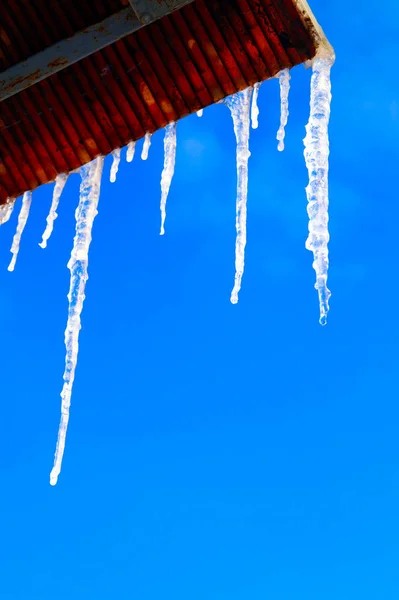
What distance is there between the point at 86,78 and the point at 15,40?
390 mm

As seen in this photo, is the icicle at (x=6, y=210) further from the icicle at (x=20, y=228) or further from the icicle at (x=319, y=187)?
the icicle at (x=319, y=187)

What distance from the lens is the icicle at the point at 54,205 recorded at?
382 centimetres

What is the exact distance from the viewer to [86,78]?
3455 millimetres

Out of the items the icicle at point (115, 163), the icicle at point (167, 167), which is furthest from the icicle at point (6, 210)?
the icicle at point (167, 167)

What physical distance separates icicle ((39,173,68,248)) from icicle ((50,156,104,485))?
0.17 metres

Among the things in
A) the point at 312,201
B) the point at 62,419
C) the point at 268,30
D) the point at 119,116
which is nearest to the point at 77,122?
the point at 119,116

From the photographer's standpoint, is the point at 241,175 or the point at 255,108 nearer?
the point at 255,108

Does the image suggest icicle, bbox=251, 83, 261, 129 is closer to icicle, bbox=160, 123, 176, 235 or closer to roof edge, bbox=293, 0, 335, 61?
roof edge, bbox=293, 0, 335, 61

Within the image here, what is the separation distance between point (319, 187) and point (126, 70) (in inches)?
59.4

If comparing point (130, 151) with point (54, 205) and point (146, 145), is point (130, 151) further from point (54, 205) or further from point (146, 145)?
point (54, 205)

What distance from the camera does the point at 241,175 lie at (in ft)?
15.3

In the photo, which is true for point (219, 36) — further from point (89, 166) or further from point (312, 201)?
point (312, 201)

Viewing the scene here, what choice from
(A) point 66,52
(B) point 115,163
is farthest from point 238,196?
(A) point 66,52

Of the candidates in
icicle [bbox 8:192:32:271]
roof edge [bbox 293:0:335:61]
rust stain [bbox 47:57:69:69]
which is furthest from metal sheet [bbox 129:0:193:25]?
icicle [bbox 8:192:32:271]
